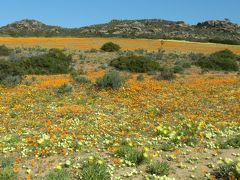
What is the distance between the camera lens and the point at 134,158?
9.27m

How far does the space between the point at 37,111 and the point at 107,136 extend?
5.07 m

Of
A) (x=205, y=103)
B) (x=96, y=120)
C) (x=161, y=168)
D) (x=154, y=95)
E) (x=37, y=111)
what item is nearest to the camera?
(x=161, y=168)

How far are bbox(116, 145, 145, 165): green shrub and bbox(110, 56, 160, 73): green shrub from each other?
21535 mm

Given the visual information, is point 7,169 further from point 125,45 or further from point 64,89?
point 125,45

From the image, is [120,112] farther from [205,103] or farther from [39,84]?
[39,84]

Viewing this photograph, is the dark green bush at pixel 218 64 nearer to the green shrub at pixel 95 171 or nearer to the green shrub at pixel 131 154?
the green shrub at pixel 131 154

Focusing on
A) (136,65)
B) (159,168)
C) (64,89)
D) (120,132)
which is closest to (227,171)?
(159,168)

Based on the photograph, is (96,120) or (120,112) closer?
(96,120)

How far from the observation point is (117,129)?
12.9 m

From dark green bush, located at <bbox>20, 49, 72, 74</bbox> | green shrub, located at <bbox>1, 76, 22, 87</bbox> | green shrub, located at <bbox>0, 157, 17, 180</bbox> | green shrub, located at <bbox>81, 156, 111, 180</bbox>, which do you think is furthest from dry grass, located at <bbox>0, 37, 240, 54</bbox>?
green shrub, located at <bbox>81, 156, 111, 180</bbox>

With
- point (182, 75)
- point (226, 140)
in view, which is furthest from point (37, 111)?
point (182, 75)

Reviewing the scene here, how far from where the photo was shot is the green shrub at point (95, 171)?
811 cm

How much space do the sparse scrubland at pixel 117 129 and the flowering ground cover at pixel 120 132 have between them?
2 centimetres

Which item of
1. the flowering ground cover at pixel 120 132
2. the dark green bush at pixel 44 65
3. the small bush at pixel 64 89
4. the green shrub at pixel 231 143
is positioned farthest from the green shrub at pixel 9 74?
the green shrub at pixel 231 143
